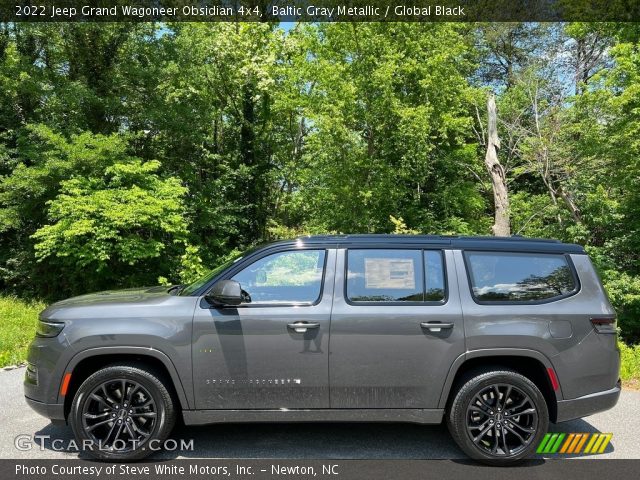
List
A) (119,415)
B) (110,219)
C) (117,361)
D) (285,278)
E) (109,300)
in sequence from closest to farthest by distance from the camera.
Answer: (119,415) < (117,361) < (285,278) < (109,300) < (110,219)

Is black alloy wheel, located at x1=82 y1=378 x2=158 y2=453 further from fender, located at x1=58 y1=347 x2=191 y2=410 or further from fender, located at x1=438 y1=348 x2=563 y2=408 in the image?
fender, located at x1=438 y1=348 x2=563 y2=408

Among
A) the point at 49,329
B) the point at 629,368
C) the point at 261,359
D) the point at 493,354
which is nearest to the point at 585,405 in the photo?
the point at 493,354

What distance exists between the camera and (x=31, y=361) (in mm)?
4270

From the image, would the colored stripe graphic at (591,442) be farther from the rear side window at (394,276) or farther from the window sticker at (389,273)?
the window sticker at (389,273)

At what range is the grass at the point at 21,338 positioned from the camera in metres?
6.86

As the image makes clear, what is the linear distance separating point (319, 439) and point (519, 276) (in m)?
2.29

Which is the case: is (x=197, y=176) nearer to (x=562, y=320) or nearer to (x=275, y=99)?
(x=275, y=99)

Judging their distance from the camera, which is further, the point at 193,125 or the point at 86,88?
the point at 193,125

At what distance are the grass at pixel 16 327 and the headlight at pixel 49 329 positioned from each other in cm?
390

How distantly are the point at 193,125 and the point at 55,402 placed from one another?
50.2ft

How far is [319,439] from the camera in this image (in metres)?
4.56

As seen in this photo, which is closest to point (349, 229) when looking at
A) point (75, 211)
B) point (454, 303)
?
point (75, 211)

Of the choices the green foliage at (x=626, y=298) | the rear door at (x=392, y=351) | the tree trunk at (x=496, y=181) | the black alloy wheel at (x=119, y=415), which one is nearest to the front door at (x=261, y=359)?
the rear door at (x=392, y=351)

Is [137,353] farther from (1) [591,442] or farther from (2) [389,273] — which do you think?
(1) [591,442]
